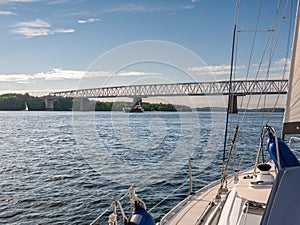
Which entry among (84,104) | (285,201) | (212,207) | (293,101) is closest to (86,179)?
(212,207)

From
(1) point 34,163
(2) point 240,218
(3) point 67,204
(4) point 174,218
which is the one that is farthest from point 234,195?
(1) point 34,163

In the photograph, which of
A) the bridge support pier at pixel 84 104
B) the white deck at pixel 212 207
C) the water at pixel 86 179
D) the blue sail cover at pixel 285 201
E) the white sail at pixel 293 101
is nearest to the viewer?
the blue sail cover at pixel 285 201

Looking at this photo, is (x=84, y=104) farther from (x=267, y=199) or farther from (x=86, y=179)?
(x=267, y=199)

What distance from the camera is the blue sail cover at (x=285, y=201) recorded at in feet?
6.96

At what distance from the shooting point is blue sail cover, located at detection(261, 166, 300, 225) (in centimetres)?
212

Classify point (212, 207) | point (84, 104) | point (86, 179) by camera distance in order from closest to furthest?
point (212, 207), point (86, 179), point (84, 104)

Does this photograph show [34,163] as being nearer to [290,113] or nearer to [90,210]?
[90,210]

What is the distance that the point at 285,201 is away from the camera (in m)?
2.19

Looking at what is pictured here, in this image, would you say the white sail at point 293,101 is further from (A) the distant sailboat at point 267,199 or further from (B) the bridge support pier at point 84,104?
(B) the bridge support pier at point 84,104

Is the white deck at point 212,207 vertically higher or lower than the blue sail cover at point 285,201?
lower

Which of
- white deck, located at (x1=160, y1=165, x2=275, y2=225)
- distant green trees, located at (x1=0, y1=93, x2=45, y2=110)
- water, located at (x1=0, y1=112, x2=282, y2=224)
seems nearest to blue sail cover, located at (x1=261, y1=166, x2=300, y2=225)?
white deck, located at (x1=160, y1=165, x2=275, y2=225)

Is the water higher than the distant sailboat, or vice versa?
the distant sailboat

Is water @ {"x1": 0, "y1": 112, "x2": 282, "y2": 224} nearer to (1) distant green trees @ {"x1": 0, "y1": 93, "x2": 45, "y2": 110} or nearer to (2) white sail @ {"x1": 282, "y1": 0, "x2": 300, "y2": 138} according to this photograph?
(2) white sail @ {"x1": 282, "y1": 0, "x2": 300, "y2": 138}

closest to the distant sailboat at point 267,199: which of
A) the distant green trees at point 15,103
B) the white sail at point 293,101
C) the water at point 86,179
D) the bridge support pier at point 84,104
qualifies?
the white sail at point 293,101
